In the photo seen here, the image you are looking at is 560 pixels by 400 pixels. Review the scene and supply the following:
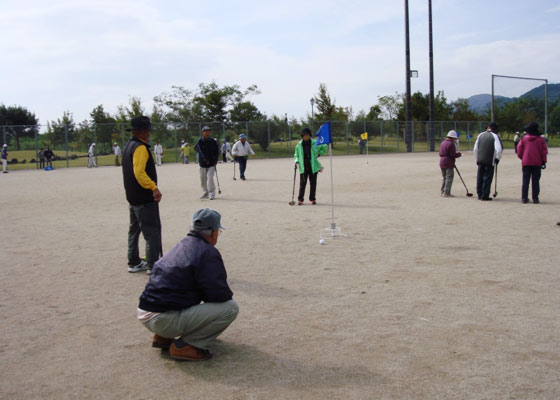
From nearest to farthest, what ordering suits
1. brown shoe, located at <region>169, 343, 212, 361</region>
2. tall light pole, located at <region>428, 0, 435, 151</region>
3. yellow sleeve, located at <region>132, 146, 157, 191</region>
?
brown shoe, located at <region>169, 343, 212, 361</region>
yellow sleeve, located at <region>132, 146, 157, 191</region>
tall light pole, located at <region>428, 0, 435, 151</region>

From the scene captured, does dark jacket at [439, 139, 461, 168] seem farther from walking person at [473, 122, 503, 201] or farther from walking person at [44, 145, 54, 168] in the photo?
walking person at [44, 145, 54, 168]

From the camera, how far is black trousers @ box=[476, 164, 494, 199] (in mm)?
13646

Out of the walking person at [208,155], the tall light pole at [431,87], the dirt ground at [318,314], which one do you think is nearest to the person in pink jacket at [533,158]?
the dirt ground at [318,314]

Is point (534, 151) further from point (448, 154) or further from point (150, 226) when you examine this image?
point (150, 226)

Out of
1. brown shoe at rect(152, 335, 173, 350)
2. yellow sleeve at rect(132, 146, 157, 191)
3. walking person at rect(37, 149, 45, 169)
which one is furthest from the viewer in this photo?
walking person at rect(37, 149, 45, 169)

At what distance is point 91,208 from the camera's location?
14180mm

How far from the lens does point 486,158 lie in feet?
45.4

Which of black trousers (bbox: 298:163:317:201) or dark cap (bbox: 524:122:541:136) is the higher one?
dark cap (bbox: 524:122:541:136)

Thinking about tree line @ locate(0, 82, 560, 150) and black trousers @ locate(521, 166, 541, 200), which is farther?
tree line @ locate(0, 82, 560, 150)

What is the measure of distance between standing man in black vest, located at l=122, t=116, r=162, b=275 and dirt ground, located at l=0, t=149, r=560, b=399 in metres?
0.56

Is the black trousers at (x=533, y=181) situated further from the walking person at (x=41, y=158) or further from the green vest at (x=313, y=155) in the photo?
the walking person at (x=41, y=158)

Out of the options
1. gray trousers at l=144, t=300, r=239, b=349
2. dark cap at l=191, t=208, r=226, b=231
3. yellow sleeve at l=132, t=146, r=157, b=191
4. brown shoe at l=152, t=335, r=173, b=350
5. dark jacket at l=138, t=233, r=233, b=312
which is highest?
yellow sleeve at l=132, t=146, r=157, b=191

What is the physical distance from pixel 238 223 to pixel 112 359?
6.71 meters

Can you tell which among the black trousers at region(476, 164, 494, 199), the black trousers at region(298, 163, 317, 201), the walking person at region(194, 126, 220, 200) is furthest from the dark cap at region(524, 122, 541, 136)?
the walking person at region(194, 126, 220, 200)
